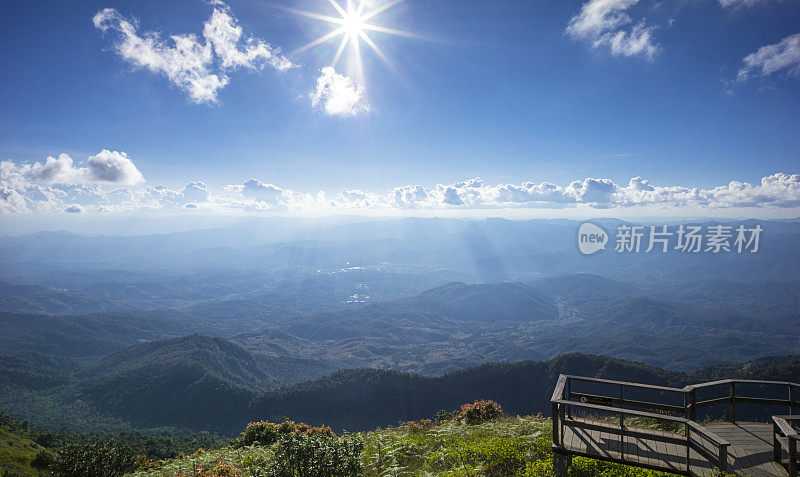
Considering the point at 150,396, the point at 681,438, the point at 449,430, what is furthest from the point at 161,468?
the point at 150,396

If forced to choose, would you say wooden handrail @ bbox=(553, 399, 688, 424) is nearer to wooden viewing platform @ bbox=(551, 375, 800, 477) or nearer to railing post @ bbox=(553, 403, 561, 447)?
wooden viewing platform @ bbox=(551, 375, 800, 477)

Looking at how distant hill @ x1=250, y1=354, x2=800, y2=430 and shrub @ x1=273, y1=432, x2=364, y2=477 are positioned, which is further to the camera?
distant hill @ x1=250, y1=354, x2=800, y2=430

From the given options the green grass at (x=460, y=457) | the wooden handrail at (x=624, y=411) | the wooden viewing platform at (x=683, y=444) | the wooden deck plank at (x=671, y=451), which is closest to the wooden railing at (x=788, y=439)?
the wooden viewing platform at (x=683, y=444)

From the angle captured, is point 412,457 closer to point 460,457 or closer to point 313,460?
point 460,457

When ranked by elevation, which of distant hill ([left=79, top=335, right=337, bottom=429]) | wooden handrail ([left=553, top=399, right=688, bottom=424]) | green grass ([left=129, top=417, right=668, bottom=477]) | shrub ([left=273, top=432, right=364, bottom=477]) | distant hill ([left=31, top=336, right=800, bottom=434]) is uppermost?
wooden handrail ([left=553, top=399, right=688, bottom=424])

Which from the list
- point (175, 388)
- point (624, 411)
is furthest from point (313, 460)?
point (175, 388)

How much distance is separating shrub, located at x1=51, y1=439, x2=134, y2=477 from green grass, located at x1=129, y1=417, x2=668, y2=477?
0.71 metres

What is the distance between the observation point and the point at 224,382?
135 meters

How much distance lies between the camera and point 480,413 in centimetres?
1223

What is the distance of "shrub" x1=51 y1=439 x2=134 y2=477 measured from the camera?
8.41 m

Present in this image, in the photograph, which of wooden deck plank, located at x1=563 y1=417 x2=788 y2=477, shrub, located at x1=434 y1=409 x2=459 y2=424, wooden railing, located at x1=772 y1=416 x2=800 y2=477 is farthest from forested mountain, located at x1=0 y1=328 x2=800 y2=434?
wooden railing, located at x1=772 y1=416 x2=800 y2=477

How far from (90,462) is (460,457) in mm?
9720

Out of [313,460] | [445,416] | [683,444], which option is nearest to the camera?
[683,444]

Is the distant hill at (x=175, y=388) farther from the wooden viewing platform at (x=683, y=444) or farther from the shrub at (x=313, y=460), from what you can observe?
the wooden viewing platform at (x=683, y=444)
